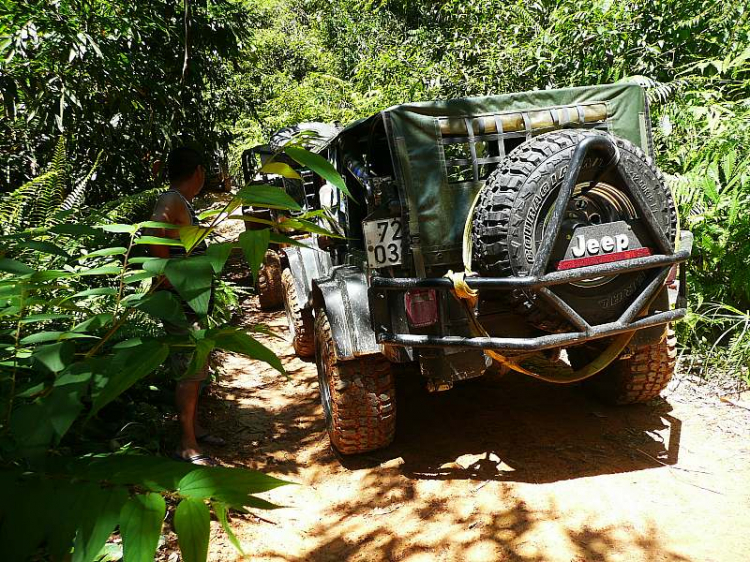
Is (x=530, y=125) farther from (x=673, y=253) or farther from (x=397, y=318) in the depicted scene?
(x=397, y=318)

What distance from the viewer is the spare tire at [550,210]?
111 inches

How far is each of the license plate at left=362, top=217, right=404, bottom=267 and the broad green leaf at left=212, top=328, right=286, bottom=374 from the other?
2087 mm

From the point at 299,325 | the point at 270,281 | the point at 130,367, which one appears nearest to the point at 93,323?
the point at 130,367

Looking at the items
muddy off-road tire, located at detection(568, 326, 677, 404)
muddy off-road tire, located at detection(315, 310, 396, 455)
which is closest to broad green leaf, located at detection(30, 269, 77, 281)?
muddy off-road tire, located at detection(315, 310, 396, 455)

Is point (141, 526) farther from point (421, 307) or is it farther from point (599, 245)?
point (599, 245)

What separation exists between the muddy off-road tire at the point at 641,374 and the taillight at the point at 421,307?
1.33 metres

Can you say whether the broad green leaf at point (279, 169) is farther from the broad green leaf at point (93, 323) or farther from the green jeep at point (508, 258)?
the green jeep at point (508, 258)

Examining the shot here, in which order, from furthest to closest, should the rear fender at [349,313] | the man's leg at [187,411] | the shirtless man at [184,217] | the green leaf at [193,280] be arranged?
1. the man's leg at [187,411]
2. the rear fender at [349,313]
3. the shirtless man at [184,217]
4. the green leaf at [193,280]

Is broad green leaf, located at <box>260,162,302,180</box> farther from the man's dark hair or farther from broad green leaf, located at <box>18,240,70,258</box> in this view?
the man's dark hair

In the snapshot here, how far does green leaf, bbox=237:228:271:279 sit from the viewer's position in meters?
0.91

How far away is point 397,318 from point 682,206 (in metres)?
2.95

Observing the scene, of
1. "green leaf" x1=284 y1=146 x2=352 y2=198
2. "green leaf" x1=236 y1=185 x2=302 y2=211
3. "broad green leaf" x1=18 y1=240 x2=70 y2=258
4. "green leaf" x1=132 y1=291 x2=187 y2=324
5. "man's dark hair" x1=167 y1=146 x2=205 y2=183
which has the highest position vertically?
"man's dark hair" x1=167 y1=146 x2=205 y2=183

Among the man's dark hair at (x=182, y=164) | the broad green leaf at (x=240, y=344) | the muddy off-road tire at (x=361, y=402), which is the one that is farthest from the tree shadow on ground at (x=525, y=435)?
the broad green leaf at (x=240, y=344)

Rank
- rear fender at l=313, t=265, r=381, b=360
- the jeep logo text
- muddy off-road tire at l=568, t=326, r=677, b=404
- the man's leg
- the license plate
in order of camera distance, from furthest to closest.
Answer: muddy off-road tire at l=568, t=326, r=677, b=404 < the man's leg < rear fender at l=313, t=265, r=381, b=360 < the license plate < the jeep logo text
